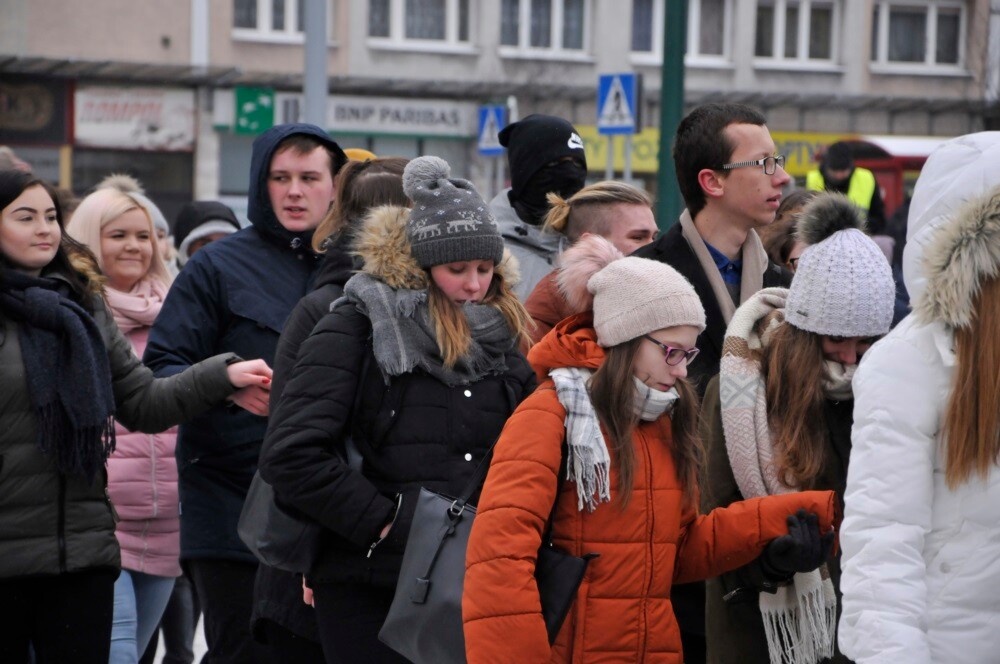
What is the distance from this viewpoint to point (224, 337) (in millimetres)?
5258

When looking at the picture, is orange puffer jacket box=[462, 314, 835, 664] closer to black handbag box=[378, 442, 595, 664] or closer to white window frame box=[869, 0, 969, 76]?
black handbag box=[378, 442, 595, 664]

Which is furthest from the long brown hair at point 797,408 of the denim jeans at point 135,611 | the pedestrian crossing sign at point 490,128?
the pedestrian crossing sign at point 490,128

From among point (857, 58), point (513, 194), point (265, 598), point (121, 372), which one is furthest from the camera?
point (857, 58)

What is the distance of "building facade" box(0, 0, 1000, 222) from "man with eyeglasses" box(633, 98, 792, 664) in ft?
62.3

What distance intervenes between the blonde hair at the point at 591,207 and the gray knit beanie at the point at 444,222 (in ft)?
3.98

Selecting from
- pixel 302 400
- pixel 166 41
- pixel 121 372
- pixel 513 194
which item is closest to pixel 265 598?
pixel 302 400

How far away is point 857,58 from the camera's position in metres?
32.8

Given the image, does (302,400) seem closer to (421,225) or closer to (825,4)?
(421,225)

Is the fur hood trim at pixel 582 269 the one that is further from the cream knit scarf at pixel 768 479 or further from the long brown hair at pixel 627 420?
the cream knit scarf at pixel 768 479

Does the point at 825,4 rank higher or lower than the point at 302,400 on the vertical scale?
higher

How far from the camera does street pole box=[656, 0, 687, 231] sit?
387 inches

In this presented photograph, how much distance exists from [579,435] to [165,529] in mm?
2650

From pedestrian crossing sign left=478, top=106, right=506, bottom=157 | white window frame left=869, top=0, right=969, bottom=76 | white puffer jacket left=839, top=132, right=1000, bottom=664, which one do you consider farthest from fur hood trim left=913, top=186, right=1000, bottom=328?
white window frame left=869, top=0, right=969, bottom=76

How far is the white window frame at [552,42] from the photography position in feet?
98.7
